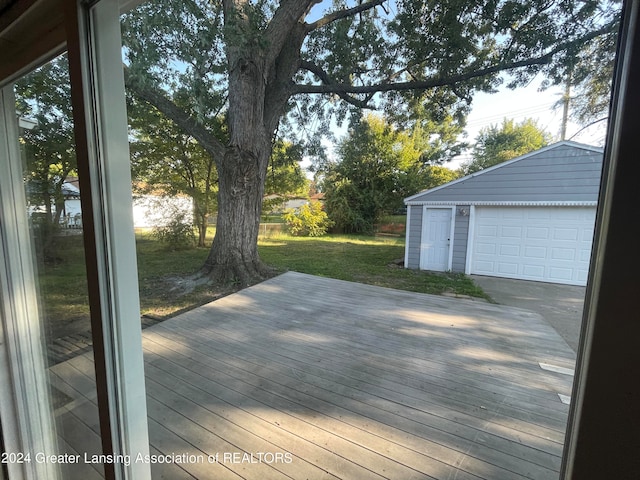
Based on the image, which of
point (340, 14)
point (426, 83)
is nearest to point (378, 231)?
point (426, 83)

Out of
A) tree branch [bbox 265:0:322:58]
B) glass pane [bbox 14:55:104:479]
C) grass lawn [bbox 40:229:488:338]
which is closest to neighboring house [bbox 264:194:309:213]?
grass lawn [bbox 40:229:488:338]

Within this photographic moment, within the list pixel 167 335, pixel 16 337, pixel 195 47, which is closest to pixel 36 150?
pixel 16 337

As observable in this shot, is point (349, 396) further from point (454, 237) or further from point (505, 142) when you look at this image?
point (454, 237)

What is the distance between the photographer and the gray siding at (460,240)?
2621mm

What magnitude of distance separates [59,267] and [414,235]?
4.10m

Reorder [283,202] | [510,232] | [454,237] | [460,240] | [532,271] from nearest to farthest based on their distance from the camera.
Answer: [532,271], [510,232], [460,240], [454,237], [283,202]

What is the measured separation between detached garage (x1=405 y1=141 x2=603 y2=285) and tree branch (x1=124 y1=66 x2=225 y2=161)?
4.03 feet

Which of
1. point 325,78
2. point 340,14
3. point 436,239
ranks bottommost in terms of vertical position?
point 436,239

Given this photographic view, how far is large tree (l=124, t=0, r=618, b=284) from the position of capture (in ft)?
3.73

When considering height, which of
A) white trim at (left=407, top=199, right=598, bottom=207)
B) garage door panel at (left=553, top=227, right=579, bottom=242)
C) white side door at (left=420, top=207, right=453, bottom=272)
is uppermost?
white trim at (left=407, top=199, right=598, bottom=207)

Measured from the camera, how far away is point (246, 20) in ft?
8.44

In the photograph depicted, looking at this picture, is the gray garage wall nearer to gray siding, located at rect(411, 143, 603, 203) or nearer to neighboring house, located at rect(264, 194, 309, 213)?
gray siding, located at rect(411, 143, 603, 203)

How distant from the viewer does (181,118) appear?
2709mm

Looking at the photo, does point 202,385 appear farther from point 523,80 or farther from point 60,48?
point 523,80
